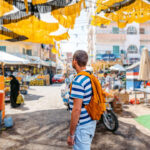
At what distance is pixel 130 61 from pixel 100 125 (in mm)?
24342

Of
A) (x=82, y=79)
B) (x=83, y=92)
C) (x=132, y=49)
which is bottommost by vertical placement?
(x=83, y=92)

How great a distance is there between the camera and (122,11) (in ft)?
18.4

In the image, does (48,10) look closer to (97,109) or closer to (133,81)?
(97,109)

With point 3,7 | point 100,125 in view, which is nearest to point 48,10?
Answer: point 3,7

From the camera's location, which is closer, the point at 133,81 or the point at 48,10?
the point at 48,10

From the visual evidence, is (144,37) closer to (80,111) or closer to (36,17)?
(36,17)

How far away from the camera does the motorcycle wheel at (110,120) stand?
4508 mm

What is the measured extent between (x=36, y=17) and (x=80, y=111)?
4.61 meters

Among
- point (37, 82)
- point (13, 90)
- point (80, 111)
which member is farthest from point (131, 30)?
point (80, 111)

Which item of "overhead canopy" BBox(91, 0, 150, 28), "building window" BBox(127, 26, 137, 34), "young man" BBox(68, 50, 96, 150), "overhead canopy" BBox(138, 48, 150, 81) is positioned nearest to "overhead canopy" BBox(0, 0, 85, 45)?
"overhead canopy" BBox(91, 0, 150, 28)

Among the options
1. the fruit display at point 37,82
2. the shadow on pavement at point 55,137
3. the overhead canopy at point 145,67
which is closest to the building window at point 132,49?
the fruit display at point 37,82

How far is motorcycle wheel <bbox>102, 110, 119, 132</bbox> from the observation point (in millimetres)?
4508

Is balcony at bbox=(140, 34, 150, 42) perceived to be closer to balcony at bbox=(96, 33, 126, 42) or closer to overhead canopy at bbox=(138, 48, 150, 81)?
balcony at bbox=(96, 33, 126, 42)

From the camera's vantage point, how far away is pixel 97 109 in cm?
195
